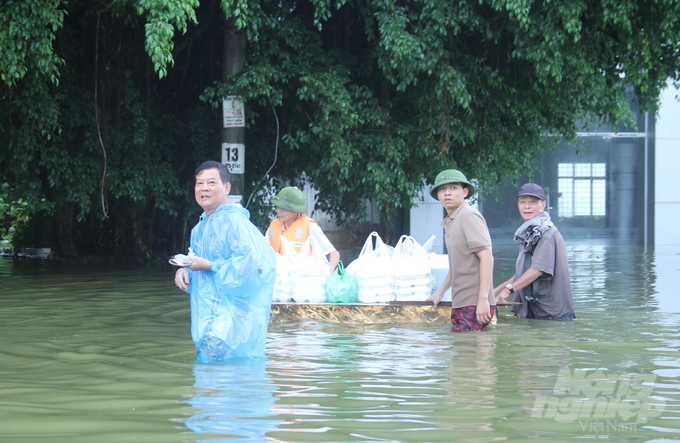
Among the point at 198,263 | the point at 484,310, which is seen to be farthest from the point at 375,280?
the point at 198,263

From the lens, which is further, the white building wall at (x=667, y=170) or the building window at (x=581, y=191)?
the building window at (x=581, y=191)

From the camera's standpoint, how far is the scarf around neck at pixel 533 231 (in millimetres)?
8180

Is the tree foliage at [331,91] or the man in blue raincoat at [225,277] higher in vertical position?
the tree foliage at [331,91]

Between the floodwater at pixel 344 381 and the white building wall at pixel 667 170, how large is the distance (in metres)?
16.1

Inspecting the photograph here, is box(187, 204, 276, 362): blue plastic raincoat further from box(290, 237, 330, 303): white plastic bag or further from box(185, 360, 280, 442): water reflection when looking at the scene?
box(290, 237, 330, 303): white plastic bag

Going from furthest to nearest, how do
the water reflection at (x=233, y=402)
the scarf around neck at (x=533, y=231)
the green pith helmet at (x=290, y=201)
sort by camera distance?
the green pith helmet at (x=290, y=201)
the scarf around neck at (x=533, y=231)
the water reflection at (x=233, y=402)

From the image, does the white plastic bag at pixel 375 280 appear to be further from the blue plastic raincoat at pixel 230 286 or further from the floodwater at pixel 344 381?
the blue plastic raincoat at pixel 230 286

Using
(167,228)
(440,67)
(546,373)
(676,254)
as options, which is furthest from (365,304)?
(676,254)

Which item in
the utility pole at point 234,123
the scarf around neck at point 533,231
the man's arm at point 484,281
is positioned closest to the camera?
the man's arm at point 484,281

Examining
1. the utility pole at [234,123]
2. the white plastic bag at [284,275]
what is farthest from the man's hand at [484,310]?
the utility pole at [234,123]

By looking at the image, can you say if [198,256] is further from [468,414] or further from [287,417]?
[468,414]

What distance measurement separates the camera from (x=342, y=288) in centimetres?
870

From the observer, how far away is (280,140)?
15.2 metres

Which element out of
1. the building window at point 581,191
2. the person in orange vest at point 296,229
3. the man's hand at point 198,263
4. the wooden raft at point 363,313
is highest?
the building window at point 581,191
